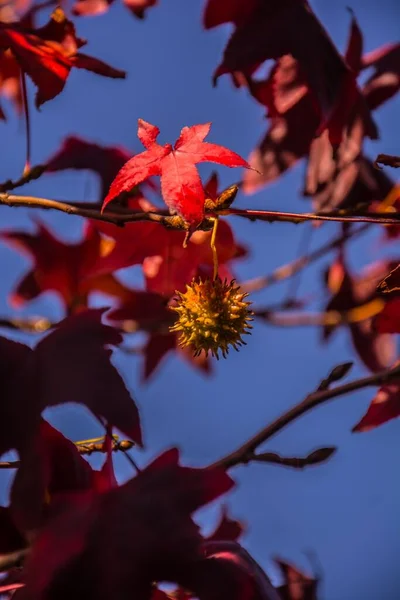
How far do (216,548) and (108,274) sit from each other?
72 centimetres

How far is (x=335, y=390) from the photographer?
756mm

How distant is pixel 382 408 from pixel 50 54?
65cm

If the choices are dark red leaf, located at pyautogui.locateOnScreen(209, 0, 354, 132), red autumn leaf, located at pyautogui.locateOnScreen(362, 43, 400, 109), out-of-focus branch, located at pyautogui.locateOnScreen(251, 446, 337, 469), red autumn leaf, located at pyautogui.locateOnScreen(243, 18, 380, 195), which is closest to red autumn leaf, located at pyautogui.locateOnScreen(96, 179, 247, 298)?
red autumn leaf, located at pyautogui.locateOnScreen(243, 18, 380, 195)

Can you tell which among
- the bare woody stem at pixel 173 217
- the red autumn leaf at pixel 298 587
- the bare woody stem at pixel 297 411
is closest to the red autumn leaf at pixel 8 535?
the bare woody stem at pixel 297 411

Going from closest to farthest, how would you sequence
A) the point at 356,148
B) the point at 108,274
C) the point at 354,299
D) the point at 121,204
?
the point at 121,204 < the point at 356,148 < the point at 108,274 < the point at 354,299

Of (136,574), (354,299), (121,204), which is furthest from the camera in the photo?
(354,299)

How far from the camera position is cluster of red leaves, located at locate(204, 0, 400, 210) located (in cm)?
104

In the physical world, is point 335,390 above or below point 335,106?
below

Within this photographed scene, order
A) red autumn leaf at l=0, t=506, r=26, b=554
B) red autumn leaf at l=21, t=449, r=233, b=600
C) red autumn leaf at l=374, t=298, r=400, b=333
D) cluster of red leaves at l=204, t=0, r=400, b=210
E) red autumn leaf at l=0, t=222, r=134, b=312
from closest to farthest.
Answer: red autumn leaf at l=21, t=449, r=233, b=600
red autumn leaf at l=0, t=506, r=26, b=554
red autumn leaf at l=374, t=298, r=400, b=333
cluster of red leaves at l=204, t=0, r=400, b=210
red autumn leaf at l=0, t=222, r=134, b=312

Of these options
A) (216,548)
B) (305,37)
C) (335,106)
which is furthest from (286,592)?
(305,37)

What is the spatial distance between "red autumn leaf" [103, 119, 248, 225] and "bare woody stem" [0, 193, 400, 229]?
25 mm

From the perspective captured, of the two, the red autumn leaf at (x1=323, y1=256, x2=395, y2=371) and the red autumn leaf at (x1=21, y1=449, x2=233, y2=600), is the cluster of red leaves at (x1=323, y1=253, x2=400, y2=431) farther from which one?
the red autumn leaf at (x1=21, y1=449, x2=233, y2=600)

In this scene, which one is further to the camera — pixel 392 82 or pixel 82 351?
pixel 392 82

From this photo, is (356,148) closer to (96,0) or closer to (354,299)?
(354,299)
